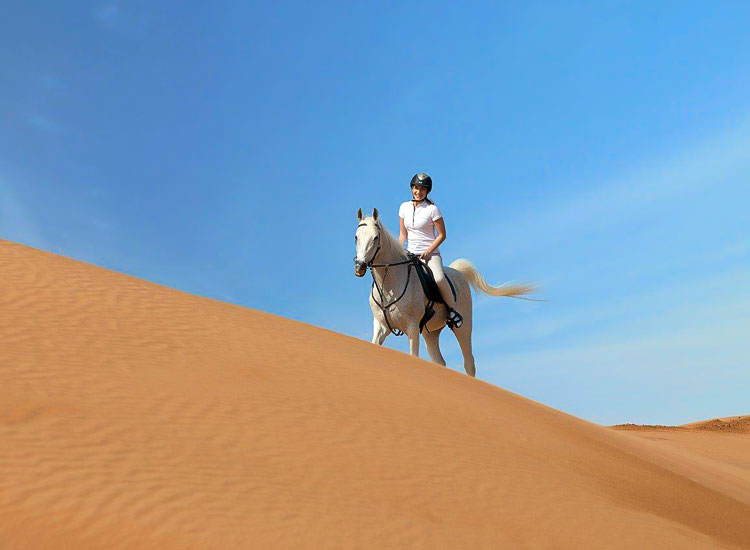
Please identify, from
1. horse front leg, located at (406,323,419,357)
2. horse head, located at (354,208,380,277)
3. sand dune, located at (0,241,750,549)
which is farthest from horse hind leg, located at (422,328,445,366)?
sand dune, located at (0,241,750,549)

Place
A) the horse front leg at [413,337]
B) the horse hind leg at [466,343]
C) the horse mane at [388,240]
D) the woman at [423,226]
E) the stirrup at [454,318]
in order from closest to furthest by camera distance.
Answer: the horse mane at [388,240], the horse front leg at [413,337], the woman at [423,226], the stirrup at [454,318], the horse hind leg at [466,343]

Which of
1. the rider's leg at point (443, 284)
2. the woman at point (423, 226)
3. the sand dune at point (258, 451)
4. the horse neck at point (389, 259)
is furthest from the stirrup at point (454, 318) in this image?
the sand dune at point (258, 451)

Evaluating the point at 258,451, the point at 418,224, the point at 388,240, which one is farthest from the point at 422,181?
the point at 258,451

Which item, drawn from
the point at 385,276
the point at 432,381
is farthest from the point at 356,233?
the point at 432,381

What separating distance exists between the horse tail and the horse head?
3445 mm

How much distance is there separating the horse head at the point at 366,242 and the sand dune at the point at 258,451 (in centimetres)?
385

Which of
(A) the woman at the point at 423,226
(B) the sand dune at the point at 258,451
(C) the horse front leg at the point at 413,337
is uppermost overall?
(A) the woman at the point at 423,226

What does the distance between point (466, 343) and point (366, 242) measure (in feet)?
11.3

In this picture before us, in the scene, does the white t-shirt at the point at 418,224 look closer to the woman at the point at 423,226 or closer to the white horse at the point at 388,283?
the woman at the point at 423,226

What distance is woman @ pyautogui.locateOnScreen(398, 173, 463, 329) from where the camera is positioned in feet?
34.5

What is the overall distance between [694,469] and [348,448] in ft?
14.4

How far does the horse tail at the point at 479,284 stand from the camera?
13086 millimetres

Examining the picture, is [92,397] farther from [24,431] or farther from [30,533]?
[30,533]

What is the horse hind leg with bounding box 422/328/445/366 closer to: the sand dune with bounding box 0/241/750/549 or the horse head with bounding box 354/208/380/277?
the horse head with bounding box 354/208/380/277
